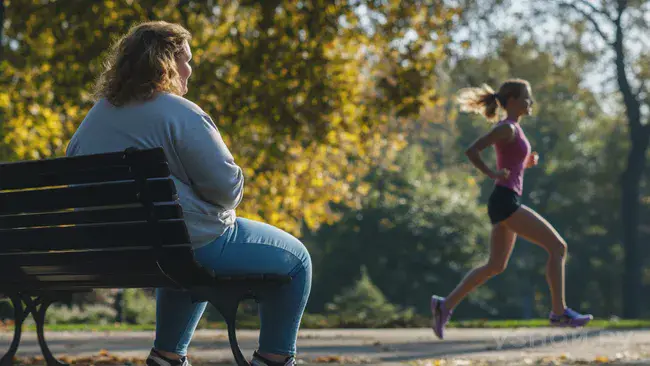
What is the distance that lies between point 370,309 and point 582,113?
1276cm

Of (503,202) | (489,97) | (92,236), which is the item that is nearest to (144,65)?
(92,236)

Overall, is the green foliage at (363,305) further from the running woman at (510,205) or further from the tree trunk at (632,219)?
the running woman at (510,205)

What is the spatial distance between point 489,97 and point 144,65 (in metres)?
5.27

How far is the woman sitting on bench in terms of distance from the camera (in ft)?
13.7

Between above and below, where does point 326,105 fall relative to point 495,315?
above

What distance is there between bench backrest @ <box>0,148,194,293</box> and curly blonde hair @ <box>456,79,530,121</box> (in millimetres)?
5012

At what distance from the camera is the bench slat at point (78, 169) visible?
13.3 ft

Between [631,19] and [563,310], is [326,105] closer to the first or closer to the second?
[563,310]

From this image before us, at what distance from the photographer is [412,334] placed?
12.8 metres

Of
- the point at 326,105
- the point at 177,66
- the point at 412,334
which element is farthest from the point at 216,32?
the point at 177,66

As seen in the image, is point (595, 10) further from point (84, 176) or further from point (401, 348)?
point (84, 176)

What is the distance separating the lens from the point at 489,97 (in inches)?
361

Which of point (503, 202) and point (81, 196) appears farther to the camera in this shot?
point (503, 202)

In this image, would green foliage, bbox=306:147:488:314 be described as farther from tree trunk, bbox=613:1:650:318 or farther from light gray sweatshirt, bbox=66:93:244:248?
light gray sweatshirt, bbox=66:93:244:248
